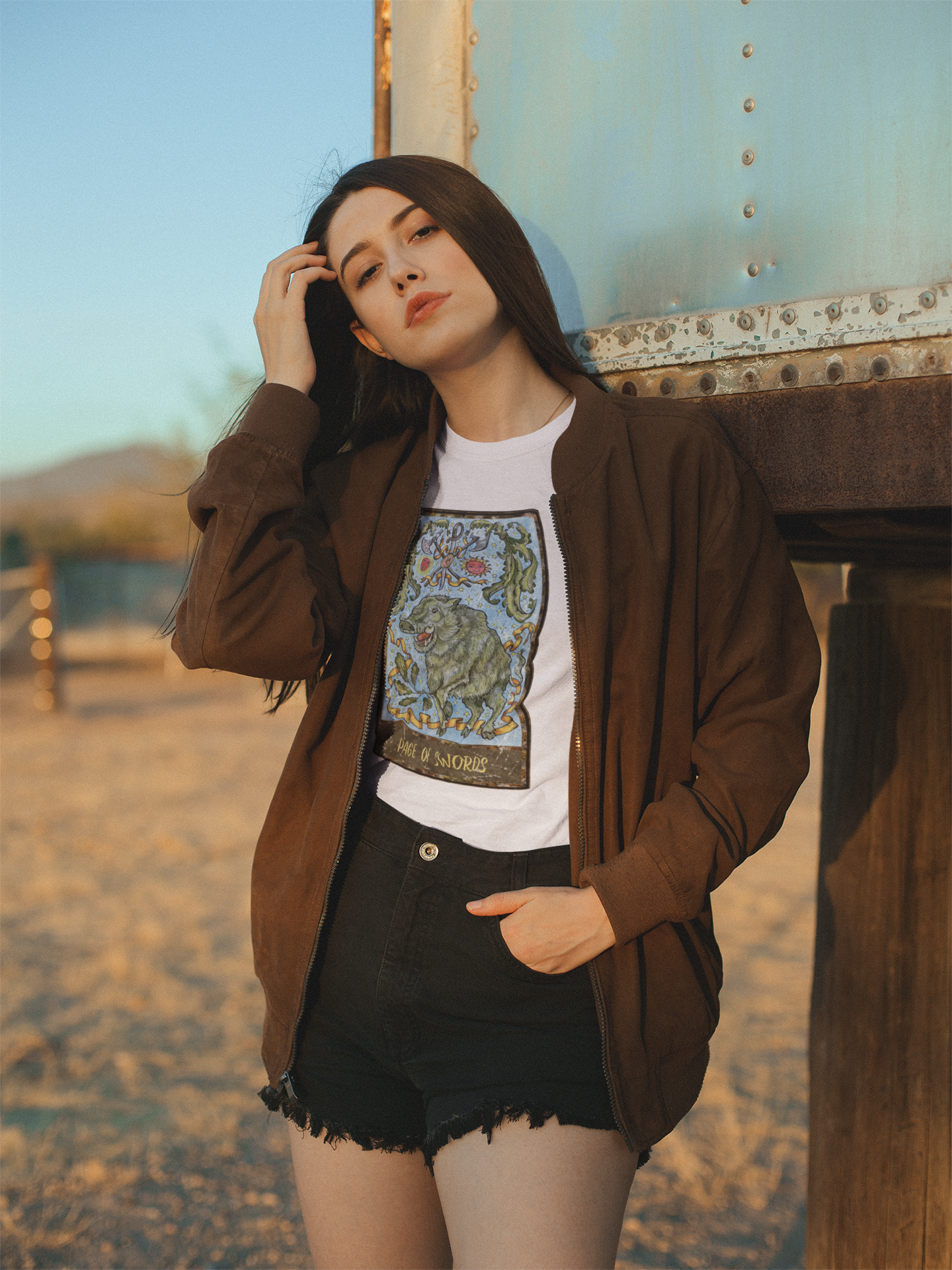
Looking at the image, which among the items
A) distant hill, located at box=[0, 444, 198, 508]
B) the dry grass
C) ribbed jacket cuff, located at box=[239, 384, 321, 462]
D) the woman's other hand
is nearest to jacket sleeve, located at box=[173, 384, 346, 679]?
ribbed jacket cuff, located at box=[239, 384, 321, 462]

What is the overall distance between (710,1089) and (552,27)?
387 cm

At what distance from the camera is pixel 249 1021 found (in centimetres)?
523

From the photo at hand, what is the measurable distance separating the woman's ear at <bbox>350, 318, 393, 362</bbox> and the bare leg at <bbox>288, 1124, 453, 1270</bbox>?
1.27 meters

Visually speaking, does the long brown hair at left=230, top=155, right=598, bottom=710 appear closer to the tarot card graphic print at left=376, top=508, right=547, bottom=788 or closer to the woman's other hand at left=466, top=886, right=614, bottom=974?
the tarot card graphic print at left=376, top=508, right=547, bottom=788

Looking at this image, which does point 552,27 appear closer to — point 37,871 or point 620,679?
point 620,679

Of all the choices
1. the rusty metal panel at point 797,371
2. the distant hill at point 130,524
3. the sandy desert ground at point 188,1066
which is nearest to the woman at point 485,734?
the rusty metal panel at point 797,371

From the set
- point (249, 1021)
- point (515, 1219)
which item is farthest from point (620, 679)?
point (249, 1021)

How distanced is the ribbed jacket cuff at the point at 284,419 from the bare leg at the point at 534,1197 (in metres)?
1.06

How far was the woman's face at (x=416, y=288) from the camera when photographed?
177cm

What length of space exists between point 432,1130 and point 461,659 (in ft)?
2.23

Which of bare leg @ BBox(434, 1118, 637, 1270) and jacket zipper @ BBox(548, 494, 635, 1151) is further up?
jacket zipper @ BBox(548, 494, 635, 1151)

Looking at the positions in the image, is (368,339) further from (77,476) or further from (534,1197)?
(77,476)

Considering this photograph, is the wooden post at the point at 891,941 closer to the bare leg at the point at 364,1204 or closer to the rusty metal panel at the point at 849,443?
the rusty metal panel at the point at 849,443

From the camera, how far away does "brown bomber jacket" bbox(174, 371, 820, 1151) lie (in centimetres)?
159
